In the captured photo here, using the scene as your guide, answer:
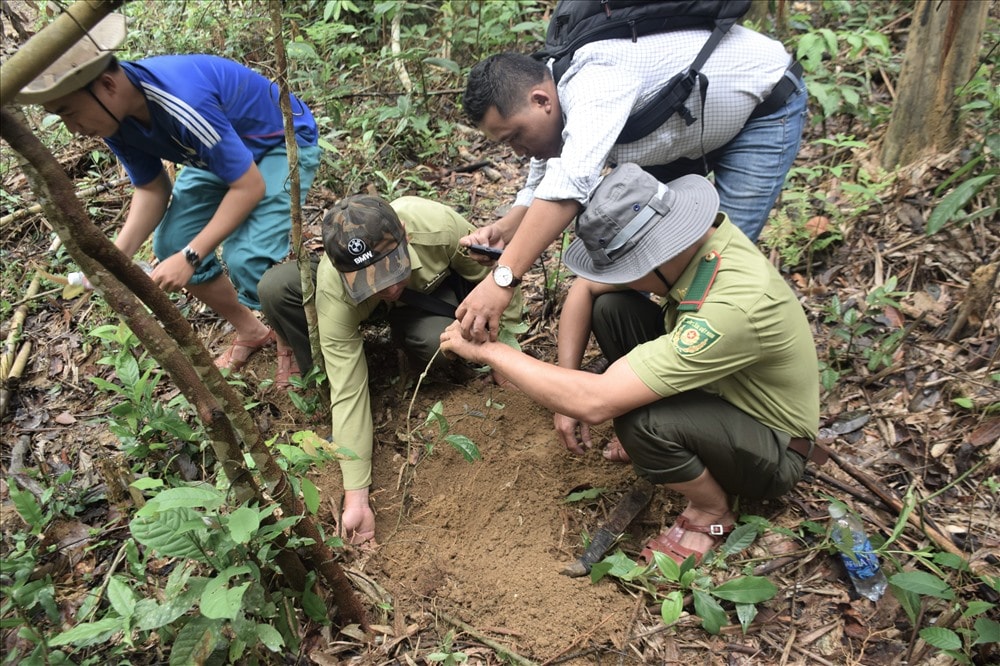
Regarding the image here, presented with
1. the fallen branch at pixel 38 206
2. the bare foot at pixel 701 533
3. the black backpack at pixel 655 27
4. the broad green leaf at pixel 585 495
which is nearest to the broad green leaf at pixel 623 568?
the bare foot at pixel 701 533

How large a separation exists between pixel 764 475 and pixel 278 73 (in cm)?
225

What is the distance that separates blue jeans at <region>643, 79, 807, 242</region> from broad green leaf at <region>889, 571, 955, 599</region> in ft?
4.96

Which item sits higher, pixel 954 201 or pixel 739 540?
pixel 954 201

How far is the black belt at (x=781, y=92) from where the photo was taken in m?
2.63

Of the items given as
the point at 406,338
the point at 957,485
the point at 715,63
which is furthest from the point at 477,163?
the point at 957,485

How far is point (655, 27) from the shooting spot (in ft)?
8.15

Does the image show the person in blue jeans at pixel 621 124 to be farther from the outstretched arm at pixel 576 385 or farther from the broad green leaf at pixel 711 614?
the broad green leaf at pixel 711 614

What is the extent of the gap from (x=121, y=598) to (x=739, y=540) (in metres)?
2.02

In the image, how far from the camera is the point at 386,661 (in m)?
2.10

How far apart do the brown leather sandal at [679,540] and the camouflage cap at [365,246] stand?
145cm

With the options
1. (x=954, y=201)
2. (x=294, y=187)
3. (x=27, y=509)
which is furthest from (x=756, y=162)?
(x=27, y=509)

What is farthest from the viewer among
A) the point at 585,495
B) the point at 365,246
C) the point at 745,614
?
the point at 585,495

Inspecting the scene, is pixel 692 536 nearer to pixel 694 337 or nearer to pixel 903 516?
pixel 903 516

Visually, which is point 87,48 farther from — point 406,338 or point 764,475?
point 764,475
